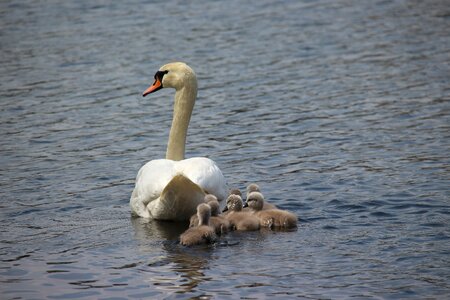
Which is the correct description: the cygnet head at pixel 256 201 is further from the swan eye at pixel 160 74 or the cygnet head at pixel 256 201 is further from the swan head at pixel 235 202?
the swan eye at pixel 160 74

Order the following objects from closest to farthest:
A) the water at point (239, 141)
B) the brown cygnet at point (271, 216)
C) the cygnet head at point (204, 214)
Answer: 1. the water at point (239, 141)
2. the cygnet head at point (204, 214)
3. the brown cygnet at point (271, 216)

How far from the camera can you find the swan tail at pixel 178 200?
34.4 ft

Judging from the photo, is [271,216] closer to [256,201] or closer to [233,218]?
[256,201]

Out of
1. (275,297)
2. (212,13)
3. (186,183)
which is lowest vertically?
(275,297)

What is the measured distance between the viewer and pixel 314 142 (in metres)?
14.2

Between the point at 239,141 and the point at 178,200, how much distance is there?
3.91m

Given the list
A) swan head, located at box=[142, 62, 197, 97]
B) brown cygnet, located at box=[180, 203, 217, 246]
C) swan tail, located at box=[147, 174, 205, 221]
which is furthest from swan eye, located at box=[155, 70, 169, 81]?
brown cygnet, located at box=[180, 203, 217, 246]

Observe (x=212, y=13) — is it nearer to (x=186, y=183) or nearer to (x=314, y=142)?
(x=314, y=142)

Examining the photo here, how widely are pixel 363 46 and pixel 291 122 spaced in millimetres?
5051

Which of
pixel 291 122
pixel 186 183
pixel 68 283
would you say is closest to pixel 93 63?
pixel 291 122

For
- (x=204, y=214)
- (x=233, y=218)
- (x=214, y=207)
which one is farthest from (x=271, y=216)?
(x=204, y=214)

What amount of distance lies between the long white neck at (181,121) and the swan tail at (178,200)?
1.14 m

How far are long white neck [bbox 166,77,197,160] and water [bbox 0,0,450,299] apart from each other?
925mm

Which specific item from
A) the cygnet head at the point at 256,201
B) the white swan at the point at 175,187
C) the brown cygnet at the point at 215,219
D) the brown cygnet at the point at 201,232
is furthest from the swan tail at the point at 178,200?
the cygnet head at the point at 256,201
